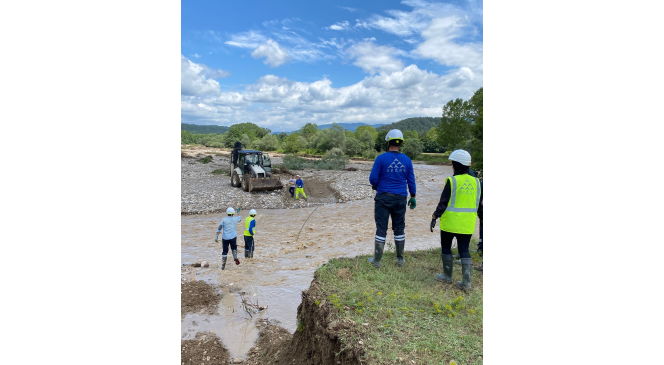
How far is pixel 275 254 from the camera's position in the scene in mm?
8562

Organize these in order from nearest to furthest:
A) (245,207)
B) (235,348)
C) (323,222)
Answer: (235,348), (323,222), (245,207)

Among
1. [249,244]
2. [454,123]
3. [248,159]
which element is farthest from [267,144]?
[249,244]

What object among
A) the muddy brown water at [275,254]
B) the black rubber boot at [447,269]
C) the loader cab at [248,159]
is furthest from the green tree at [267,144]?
the black rubber boot at [447,269]

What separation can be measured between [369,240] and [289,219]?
3933mm

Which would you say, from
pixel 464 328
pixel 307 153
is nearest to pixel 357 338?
pixel 464 328

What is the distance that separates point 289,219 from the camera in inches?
501

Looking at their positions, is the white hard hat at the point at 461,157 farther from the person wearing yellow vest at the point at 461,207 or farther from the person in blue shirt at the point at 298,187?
the person in blue shirt at the point at 298,187

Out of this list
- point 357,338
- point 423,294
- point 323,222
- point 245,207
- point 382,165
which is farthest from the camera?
point 245,207

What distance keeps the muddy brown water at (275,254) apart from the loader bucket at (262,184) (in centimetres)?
200

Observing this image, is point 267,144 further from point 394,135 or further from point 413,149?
point 394,135

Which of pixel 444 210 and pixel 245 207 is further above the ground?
pixel 444 210

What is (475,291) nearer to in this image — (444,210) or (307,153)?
(444,210)

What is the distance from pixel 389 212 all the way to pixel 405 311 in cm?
137

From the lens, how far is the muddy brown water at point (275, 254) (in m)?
5.21
